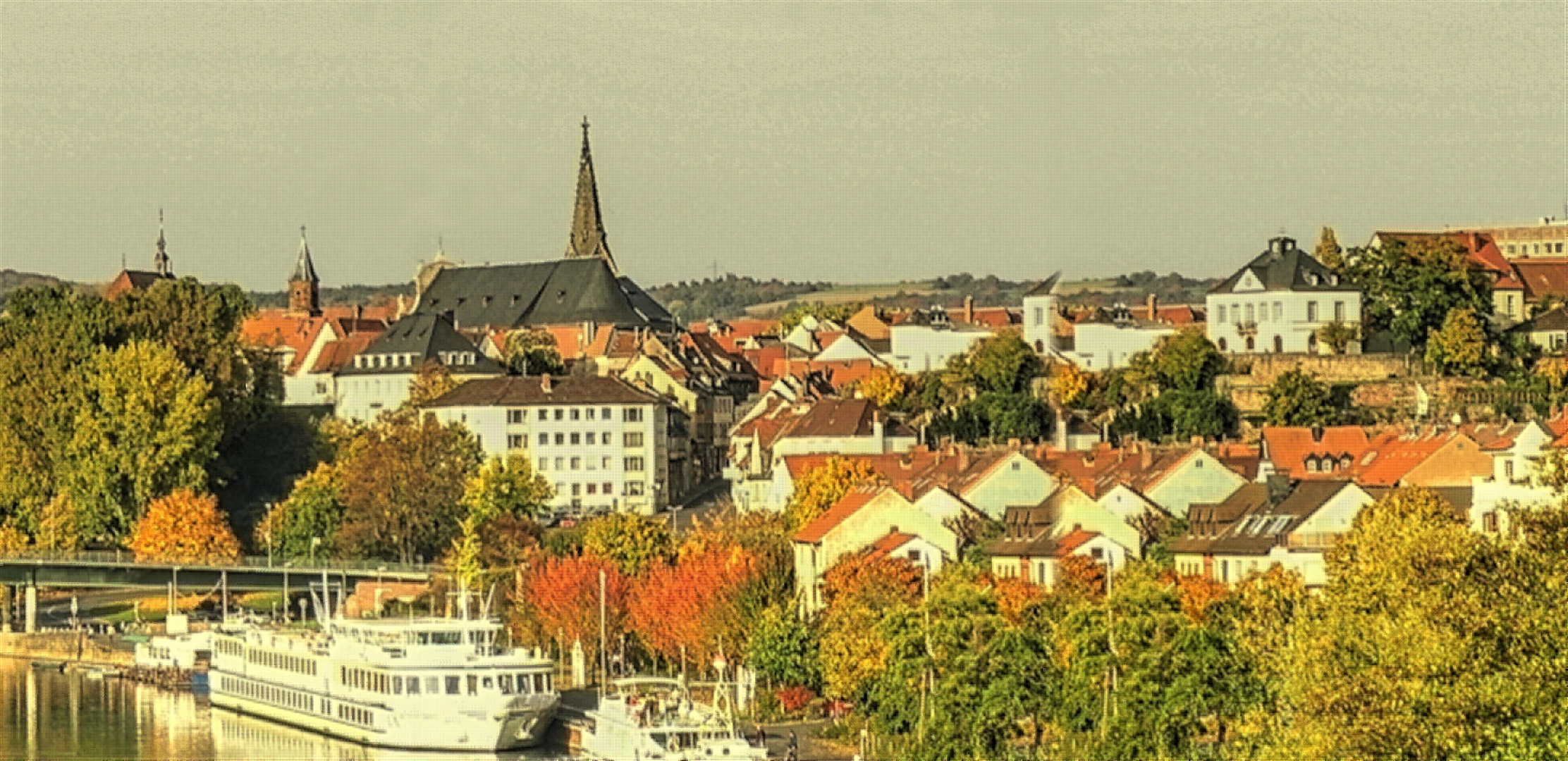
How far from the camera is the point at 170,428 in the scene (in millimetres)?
108812

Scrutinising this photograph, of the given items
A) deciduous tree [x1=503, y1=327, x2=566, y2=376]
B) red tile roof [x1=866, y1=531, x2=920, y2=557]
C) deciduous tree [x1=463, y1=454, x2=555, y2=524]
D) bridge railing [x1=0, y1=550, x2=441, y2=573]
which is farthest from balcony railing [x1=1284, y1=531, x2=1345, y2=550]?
deciduous tree [x1=503, y1=327, x2=566, y2=376]

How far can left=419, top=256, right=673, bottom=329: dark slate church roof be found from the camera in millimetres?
148250

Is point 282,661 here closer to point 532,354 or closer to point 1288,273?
point 1288,273

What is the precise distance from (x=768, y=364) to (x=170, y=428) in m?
34.1

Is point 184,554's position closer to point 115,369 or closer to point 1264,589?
point 115,369

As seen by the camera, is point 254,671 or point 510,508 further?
point 510,508

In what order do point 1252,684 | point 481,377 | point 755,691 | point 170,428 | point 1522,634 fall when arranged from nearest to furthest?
point 1522,634 → point 1252,684 → point 755,691 → point 170,428 → point 481,377

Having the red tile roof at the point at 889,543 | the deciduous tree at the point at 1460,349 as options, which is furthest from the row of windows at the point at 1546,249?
the red tile roof at the point at 889,543

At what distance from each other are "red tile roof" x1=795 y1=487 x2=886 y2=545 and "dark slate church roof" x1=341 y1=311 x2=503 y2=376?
160 ft

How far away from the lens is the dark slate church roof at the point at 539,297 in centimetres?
14825

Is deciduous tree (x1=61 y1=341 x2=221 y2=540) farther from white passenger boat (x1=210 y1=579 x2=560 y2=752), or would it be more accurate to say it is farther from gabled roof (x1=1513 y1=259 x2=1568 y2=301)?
gabled roof (x1=1513 y1=259 x2=1568 y2=301)

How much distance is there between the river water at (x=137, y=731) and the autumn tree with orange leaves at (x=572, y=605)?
6121 millimetres

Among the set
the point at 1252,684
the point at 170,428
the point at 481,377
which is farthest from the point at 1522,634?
the point at 481,377

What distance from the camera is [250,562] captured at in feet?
333
